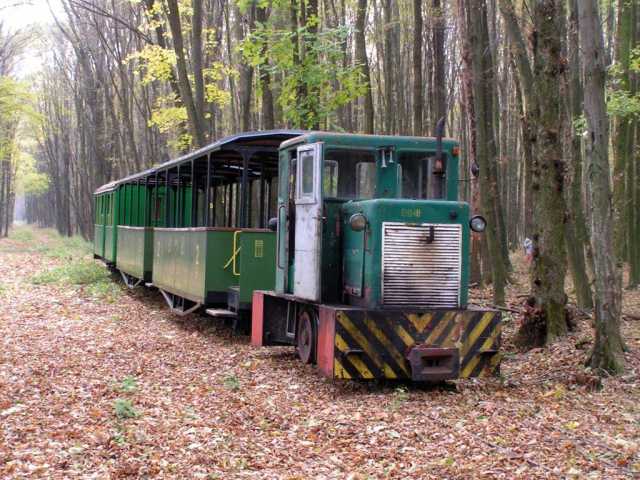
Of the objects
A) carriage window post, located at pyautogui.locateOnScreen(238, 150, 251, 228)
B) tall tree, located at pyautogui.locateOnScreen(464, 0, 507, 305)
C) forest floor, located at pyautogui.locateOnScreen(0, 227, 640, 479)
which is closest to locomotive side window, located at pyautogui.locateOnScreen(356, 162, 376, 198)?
forest floor, located at pyautogui.locateOnScreen(0, 227, 640, 479)

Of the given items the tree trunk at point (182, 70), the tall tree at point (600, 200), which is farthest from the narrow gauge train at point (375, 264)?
the tree trunk at point (182, 70)

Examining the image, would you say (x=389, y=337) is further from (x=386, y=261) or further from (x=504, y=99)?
(x=504, y=99)

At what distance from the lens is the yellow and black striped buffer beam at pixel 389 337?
312 inches

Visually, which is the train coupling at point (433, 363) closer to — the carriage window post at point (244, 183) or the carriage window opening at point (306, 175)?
the carriage window opening at point (306, 175)

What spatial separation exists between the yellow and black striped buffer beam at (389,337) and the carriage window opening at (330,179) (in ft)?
4.90

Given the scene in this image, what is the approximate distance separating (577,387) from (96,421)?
473 centimetres

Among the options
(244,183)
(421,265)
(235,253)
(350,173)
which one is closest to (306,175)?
(350,173)

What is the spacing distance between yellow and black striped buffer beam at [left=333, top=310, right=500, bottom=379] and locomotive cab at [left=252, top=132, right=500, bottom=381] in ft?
0.03

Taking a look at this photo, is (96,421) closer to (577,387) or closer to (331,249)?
(331,249)

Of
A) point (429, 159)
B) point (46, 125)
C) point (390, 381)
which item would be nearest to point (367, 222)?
point (429, 159)

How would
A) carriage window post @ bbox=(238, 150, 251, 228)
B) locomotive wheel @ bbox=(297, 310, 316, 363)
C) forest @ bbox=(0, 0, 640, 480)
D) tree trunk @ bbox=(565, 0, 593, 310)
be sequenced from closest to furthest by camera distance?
1. forest @ bbox=(0, 0, 640, 480)
2. locomotive wheel @ bbox=(297, 310, 316, 363)
3. carriage window post @ bbox=(238, 150, 251, 228)
4. tree trunk @ bbox=(565, 0, 593, 310)

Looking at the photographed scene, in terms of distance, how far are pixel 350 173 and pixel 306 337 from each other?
2.08 metres

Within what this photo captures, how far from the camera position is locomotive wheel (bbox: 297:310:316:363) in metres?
9.09

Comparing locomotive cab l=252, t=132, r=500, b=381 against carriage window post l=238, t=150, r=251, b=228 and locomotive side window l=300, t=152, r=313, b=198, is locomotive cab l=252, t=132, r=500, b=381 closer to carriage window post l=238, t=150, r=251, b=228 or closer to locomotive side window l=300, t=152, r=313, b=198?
locomotive side window l=300, t=152, r=313, b=198
